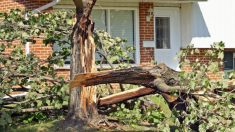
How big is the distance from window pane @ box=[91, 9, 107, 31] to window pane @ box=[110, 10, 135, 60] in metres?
0.26

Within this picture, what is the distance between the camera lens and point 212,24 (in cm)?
1719

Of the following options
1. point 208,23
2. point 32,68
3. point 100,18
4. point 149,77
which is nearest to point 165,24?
point 208,23

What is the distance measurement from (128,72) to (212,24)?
1087 cm

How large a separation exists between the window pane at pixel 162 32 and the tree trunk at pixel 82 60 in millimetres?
8594

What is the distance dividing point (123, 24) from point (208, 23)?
2985mm

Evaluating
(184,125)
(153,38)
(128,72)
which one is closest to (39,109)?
(128,72)

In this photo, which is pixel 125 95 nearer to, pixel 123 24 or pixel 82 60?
pixel 82 60

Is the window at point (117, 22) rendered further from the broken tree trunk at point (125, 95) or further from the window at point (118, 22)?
the broken tree trunk at point (125, 95)

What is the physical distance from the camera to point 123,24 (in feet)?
52.5

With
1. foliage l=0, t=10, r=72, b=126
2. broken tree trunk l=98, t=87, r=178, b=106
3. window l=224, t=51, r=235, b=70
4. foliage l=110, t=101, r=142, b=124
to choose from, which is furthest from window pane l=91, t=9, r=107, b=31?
broken tree trunk l=98, t=87, r=178, b=106

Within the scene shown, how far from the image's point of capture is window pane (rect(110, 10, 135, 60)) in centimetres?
1585

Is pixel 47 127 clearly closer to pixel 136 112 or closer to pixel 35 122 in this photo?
pixel 35 122

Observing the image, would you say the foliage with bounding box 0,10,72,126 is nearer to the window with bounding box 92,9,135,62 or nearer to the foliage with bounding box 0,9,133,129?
the foliage with bounding box 0,9,133,129

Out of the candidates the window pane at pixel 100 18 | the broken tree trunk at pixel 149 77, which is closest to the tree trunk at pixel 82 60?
the broken tree trunk at pixel 149 77
